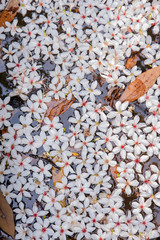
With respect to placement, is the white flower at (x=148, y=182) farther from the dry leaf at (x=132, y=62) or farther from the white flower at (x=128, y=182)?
the dry leaf at (x=132, y=62)

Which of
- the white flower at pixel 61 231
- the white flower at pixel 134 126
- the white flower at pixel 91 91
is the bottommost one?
the white flower at pixel 61 231

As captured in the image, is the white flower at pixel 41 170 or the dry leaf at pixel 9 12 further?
the dry leaf at pixel 9 12

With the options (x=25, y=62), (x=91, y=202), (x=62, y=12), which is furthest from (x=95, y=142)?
(x=62, y=12)

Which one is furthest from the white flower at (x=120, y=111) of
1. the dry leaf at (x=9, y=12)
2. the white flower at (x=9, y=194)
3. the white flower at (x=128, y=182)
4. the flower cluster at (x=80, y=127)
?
the dry leaf at (x=9, y=12)

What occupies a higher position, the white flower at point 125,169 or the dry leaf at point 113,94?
the dry leaf at point 113,94

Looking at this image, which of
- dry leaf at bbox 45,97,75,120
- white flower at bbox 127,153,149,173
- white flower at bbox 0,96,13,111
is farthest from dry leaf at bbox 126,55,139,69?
white flower at bbox 0,96,13,111

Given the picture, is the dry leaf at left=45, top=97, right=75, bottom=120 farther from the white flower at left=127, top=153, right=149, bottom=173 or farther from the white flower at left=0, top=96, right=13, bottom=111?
the white flower at left=127, top=153, right=149, bottom=173

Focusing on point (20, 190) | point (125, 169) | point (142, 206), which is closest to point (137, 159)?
point (125, 169)
